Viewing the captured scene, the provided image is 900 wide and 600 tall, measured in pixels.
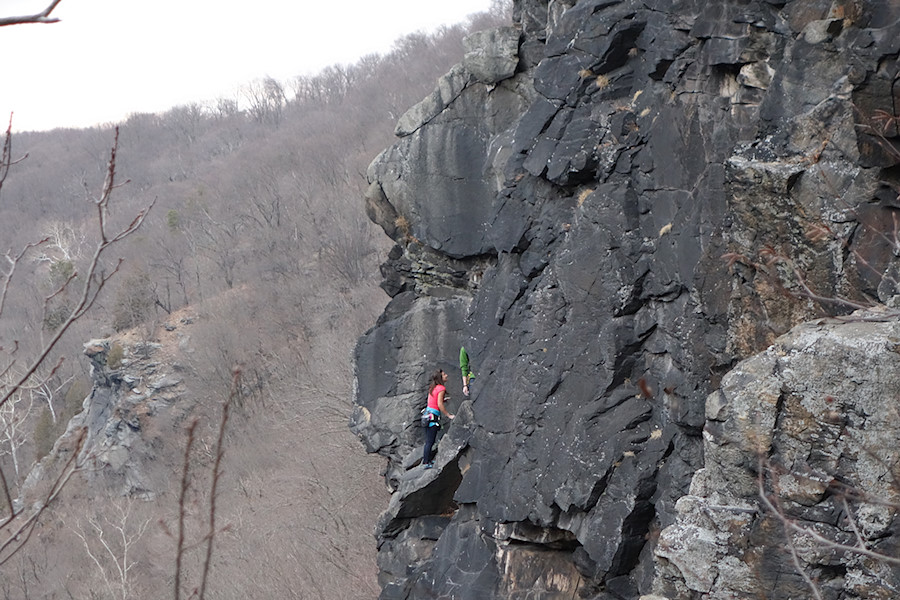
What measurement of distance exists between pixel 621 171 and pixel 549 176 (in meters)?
1.02

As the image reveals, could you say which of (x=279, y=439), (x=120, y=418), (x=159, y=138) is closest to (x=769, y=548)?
(x=279, y=439)

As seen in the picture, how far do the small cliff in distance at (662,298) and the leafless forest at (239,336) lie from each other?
413 cm

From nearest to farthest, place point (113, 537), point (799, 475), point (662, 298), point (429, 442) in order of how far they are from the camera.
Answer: point (799, 475) → point (662, 298) → point (429, 442) → point (113, 537)

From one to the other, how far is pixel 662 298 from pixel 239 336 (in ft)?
103

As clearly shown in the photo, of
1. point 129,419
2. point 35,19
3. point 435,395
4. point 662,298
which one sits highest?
point 35,19

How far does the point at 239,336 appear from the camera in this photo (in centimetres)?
3841

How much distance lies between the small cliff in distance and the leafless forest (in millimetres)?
4129

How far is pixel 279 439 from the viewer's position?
31578 millimetres

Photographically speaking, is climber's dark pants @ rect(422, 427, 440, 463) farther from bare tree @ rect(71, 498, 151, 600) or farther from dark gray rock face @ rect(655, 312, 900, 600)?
bare tree @ rect(71, 498, 151, 600)

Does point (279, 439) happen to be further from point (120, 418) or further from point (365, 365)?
point (365, 365)

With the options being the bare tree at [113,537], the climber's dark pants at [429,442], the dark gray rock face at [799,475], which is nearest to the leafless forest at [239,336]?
the bare tree at [113,537]

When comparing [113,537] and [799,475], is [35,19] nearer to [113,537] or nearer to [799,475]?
[799,475]

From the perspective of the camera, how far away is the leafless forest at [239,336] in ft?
80.6

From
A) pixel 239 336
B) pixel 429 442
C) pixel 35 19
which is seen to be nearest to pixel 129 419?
pixel 239 336
